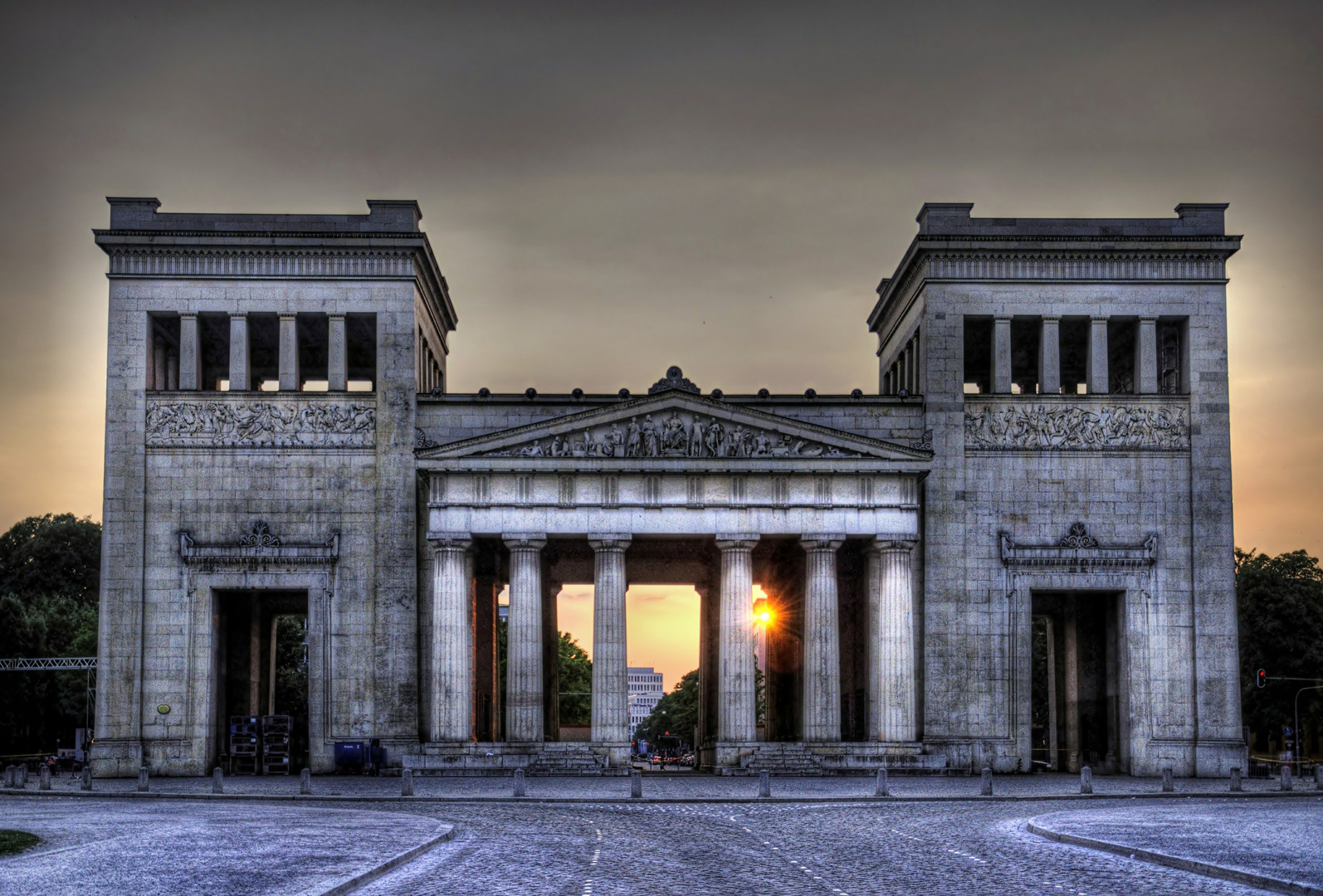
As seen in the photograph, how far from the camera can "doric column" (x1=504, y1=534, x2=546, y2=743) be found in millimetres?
61344

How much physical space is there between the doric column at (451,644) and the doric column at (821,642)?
47.0 ft

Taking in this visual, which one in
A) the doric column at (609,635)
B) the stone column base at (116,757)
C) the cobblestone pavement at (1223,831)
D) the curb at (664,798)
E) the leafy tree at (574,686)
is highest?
the doric column at (609,635)

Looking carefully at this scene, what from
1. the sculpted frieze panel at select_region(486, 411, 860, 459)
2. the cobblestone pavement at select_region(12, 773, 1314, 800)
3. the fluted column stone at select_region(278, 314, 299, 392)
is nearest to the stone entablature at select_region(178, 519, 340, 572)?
the fluted column stone at select_region(278, 314, 299, 392)

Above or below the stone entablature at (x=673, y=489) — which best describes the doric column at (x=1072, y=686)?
below

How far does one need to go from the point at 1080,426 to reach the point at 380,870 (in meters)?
46.5

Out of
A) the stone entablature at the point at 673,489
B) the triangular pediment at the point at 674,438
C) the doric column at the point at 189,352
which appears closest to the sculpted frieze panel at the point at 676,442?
the triangular pediment at the point at 674,438

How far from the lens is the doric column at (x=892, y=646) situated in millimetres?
61531

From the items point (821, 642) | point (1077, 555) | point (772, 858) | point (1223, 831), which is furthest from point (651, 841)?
point (1077, 555)

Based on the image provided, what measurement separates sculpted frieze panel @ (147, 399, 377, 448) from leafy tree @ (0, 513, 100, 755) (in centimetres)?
3644

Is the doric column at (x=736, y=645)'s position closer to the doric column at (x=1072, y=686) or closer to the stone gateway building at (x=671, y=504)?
the stone gateway building at (x=671, y=504)

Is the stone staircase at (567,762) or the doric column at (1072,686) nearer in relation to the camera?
the stone staircase at (567,762)

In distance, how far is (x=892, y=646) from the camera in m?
62.0

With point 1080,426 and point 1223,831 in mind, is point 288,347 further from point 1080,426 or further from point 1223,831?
point 1223,831

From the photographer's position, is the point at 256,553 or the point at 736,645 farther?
the point at 256,553
